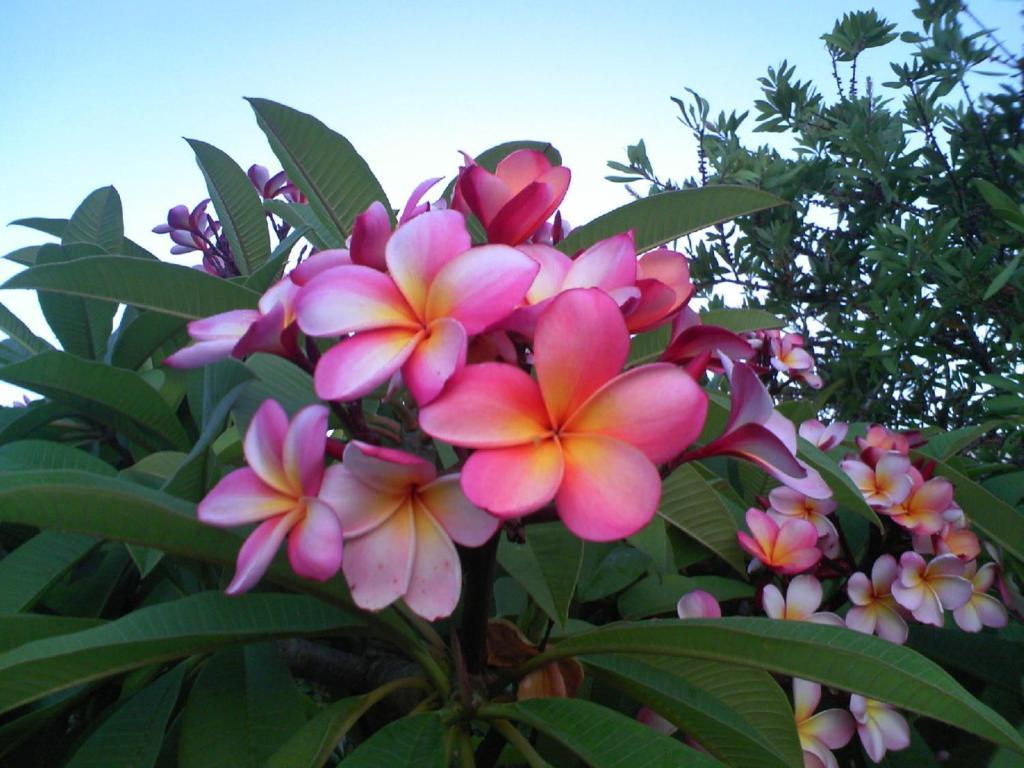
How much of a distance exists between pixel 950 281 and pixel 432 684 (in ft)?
4.86

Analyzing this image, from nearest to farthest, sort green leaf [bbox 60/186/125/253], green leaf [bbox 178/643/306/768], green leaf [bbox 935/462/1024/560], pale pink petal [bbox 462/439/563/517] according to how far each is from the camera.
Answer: pale pink petal [bbox 462/439/563/517] → green leaf [bbox 178/643/306/768] → green leaf [bbox 935/462/1024/560] → green leaf [bbox 60/186/125/253]

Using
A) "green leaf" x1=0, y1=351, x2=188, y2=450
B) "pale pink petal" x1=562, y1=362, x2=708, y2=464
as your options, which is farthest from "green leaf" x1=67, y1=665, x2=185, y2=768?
"pale pink petal" x1=562, y1=362, x2=708, y2=464

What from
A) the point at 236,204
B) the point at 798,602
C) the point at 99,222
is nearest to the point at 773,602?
the point at 798,602

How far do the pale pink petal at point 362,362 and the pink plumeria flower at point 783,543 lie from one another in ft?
1.73

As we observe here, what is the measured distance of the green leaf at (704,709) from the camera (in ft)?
2.24

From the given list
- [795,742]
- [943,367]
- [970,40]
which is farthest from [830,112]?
[795,742]

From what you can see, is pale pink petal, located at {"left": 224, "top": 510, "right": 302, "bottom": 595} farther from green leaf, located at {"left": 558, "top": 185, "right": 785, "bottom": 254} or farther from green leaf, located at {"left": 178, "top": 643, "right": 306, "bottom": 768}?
green leaf, located at {"left": 558, "top": 185, "right": 785, "bottom": 254}

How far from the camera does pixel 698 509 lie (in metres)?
0.86

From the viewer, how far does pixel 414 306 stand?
1.72 ft

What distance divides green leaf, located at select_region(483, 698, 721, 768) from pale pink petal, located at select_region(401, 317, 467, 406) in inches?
12.5

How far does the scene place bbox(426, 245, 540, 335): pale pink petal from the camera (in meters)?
0.49

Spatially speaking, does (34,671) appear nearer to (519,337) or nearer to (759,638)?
(519,337)

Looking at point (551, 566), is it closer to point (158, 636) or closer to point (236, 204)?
point (158, 636)

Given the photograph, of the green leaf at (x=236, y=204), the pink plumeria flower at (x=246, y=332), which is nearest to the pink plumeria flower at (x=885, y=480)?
the pink plumeria flower at (x=246, y=332)
